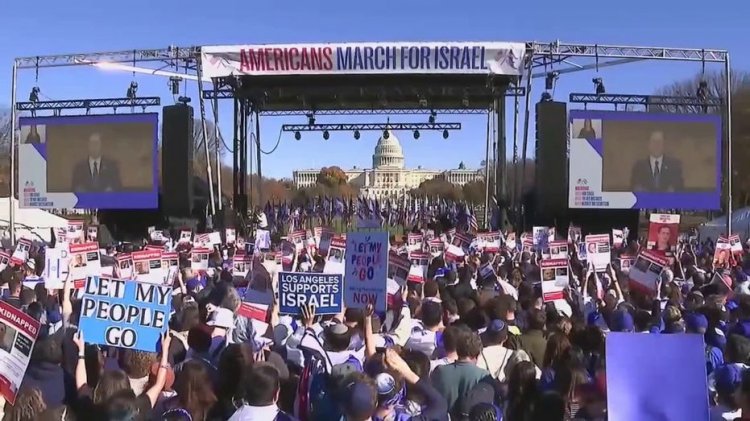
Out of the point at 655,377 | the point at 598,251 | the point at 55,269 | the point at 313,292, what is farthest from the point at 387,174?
the point at 655,377

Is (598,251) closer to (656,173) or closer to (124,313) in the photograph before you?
(124,313)

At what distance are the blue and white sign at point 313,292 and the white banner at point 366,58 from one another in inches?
672

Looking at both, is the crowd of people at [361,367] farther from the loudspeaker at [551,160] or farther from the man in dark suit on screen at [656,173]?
the man in dark suit on screen at [656,173]

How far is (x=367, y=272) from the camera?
7066mm

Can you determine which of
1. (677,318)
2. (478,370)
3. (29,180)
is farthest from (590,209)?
(478,370)

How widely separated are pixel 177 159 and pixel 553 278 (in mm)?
18114

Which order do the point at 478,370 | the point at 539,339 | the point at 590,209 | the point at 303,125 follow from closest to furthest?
the point at 478,370 → the point at 539,339 → the point at 590,209 → the point at 303,125

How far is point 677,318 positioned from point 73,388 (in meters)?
4.69

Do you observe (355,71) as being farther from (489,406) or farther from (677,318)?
(489,406)

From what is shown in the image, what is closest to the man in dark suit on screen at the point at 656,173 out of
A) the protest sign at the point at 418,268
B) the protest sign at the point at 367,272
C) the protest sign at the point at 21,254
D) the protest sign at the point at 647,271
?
the protest sign at the point at 418,268

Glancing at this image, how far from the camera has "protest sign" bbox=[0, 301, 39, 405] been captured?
177 inches

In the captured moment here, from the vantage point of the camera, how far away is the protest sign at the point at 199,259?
13133 millimetres

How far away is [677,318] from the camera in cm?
677

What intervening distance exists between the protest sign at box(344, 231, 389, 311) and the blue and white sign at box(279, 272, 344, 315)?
16.9 inches
